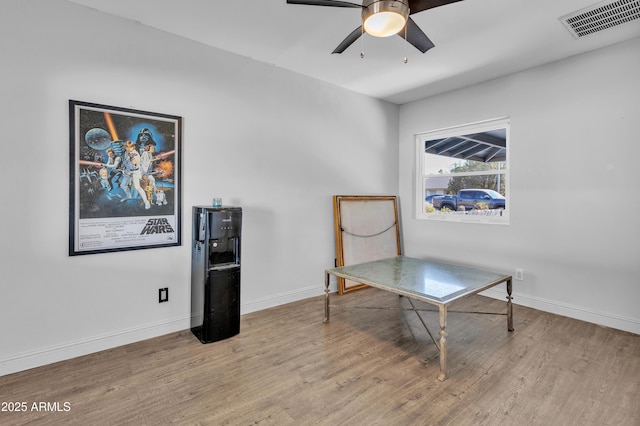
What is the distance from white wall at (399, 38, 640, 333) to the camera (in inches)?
114

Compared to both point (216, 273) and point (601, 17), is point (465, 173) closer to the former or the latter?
point (601, 17)

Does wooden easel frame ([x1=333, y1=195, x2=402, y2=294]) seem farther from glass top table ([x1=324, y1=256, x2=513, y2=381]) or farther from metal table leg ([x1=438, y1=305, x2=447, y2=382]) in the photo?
metal table leg ([x1=438, y1=305, x2=447, y2=382])

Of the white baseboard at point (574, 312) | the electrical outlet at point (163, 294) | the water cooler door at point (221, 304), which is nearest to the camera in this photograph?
the water cooler door at point (221, 304)

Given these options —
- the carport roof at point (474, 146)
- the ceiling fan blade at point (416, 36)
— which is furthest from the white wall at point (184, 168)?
the ceiling fan blade at point (416, 36)

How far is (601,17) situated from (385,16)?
2.12m

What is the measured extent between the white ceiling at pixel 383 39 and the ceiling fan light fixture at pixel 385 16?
30.8 inches

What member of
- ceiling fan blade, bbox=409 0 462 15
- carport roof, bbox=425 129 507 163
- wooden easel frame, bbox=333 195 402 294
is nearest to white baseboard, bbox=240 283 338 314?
wooden easel frame, bbox=333 195 402 294

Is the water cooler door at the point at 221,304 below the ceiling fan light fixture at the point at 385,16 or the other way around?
below

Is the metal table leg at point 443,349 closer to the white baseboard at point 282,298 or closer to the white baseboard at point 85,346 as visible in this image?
the white baseboard at point 282,298

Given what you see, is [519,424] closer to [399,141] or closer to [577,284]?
[577,284]

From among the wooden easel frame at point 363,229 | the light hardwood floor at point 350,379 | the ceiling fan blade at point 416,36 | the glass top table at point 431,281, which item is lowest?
the light hardwood floor at point 350,379

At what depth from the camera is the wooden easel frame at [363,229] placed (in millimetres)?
4070

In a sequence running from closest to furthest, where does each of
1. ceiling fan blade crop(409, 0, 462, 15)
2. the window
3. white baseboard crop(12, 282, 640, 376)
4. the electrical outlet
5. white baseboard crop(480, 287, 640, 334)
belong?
ceiling fan blade crop(409, 0, 462, 15), white baseboard crop(12, 282, 640, 376), the electrical outlet, white baseboard crop(480, 287, 640, 334), the window

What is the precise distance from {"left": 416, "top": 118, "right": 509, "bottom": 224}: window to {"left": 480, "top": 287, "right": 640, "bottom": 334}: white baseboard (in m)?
0.90
